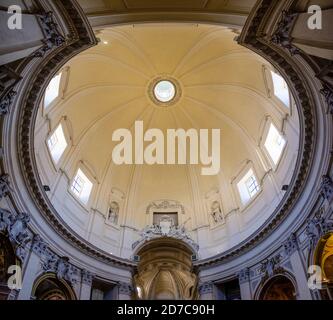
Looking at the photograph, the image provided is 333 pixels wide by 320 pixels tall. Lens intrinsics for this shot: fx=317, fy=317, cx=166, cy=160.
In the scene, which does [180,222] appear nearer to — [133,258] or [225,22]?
[133,258]

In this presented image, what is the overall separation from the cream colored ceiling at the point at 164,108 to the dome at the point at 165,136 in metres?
0.09

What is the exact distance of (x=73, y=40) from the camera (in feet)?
34.8

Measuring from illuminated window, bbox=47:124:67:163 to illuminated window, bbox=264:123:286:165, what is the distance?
13968mm

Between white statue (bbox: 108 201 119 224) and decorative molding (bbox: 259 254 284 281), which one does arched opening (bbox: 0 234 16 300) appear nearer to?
white statue (bbox: 108 201 119 224)

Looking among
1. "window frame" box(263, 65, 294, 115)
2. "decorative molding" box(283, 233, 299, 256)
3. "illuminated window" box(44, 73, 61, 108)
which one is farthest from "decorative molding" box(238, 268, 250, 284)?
"illuminated window" box(44, 73, 61, 108)

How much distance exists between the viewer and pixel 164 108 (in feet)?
91.6

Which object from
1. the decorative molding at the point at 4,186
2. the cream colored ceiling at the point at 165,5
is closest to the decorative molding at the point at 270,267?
the cream colored ceiling at the point at 165,5

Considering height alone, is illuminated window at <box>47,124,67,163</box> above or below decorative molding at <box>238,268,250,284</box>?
above

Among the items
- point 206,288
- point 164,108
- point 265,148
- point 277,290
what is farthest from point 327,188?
point 164,108

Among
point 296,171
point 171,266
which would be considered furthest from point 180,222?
point 296,171

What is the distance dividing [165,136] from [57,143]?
10.1 metres

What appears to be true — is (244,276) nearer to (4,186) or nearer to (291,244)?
(291,244)

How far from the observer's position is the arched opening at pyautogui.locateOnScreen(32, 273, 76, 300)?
664 inches

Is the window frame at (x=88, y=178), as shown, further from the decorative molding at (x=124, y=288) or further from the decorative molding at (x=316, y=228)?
the decorative molding at (x=316, y=228)
